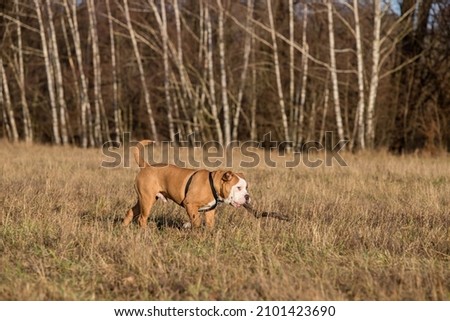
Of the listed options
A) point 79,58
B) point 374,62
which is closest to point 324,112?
point 374,62

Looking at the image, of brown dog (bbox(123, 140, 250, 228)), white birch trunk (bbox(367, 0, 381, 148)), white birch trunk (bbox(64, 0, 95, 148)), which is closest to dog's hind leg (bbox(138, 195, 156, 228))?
brown dog (bbox(123, 140, 250, 228))

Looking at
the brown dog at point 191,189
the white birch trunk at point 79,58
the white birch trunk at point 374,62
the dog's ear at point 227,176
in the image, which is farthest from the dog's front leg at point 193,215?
the white birch trunk at point 79,58

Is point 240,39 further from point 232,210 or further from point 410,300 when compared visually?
point 410,300

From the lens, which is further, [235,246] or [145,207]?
[145,207]

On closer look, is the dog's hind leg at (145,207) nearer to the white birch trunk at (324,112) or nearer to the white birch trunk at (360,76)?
the white birch trunk at (360,76)

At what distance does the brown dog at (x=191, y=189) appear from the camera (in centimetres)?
746

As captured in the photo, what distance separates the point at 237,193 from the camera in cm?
746

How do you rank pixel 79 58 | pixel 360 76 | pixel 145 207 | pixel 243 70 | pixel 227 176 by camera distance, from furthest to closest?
pixel 243 70
pixel 79 58
pixel 360 76
pixel 145 207
pixel 227 176

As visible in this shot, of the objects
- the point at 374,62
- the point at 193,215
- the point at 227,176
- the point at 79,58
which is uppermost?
the point at 79,58

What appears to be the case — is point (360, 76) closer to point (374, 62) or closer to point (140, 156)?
point (374, 62)

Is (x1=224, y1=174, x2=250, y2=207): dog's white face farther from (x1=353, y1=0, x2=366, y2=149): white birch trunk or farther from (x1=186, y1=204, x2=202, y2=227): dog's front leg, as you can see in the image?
(x1=353, y1=0, x2=366, y2=149): white birch trunk

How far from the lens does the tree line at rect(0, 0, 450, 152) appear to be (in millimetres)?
21109

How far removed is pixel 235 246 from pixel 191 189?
107cm

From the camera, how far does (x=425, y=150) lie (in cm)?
2033
